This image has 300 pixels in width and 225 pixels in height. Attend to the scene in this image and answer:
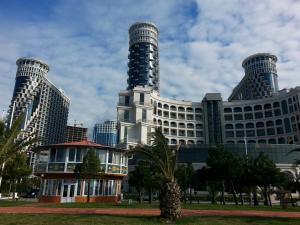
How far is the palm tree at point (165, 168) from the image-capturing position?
61.1 ft

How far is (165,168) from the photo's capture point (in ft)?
65.4

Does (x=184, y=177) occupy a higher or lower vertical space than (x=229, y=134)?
lower

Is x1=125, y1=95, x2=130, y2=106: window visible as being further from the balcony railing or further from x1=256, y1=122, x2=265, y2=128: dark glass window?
the balcony railing

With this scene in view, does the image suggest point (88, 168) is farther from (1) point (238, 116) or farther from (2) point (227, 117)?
(1) point (238, 116)

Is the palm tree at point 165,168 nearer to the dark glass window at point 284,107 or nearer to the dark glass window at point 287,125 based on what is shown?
the dark glass window at point 287,125

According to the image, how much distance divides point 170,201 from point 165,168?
2327 mm

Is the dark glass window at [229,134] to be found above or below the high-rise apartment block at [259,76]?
below

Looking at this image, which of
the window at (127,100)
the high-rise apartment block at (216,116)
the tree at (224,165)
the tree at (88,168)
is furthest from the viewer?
the window at (127,100)

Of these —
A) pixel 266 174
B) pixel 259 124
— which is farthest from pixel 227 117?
pixel 266 174

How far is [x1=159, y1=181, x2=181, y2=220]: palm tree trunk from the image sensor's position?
720 inches

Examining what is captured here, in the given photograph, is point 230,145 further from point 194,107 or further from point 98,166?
point 98,166

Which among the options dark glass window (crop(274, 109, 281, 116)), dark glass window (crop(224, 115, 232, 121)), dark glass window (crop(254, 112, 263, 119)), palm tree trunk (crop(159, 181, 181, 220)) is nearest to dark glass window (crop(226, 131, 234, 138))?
dark glass window (crop(224, 115, 232, 121))

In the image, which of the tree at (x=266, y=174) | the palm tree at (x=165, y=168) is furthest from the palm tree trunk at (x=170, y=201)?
the tree at (x=266, y=174)

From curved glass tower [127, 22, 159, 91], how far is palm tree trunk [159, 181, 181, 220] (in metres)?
147
